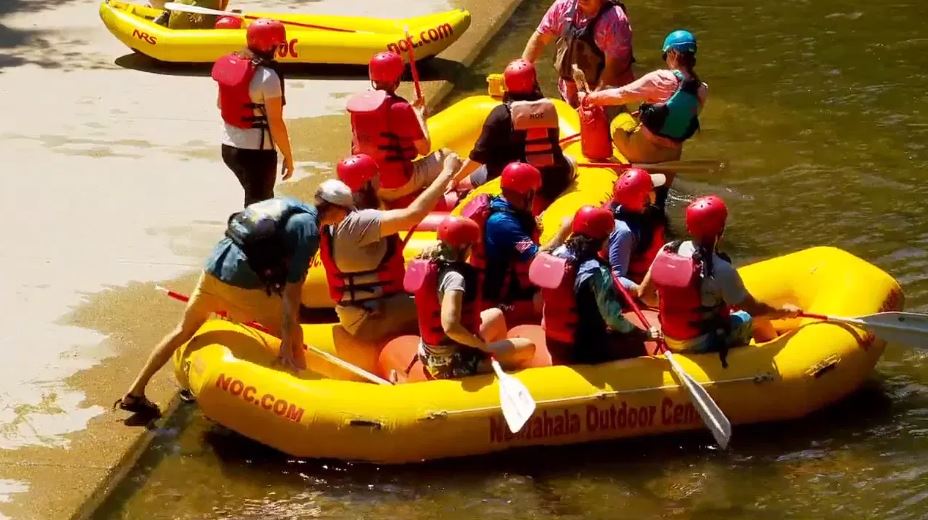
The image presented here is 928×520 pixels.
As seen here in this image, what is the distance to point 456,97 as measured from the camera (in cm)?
1242

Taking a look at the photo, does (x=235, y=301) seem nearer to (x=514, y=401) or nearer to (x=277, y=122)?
(x=514, y=401)

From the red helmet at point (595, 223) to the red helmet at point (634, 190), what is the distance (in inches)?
36.3

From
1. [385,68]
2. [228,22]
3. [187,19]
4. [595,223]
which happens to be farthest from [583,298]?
[187,19]

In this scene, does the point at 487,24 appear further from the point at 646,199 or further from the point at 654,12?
the point at 646,199

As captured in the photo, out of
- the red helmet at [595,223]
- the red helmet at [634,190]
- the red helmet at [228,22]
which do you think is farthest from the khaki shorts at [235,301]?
the red helmet at [228,22]

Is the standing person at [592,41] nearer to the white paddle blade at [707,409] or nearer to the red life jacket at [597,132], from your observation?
the red life jacket at [597,132]

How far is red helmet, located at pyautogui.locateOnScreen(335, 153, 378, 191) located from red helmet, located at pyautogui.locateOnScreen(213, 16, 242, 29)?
598 cm

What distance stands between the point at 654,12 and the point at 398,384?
30.9 feet

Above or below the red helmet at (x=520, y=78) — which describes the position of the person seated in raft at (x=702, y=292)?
below

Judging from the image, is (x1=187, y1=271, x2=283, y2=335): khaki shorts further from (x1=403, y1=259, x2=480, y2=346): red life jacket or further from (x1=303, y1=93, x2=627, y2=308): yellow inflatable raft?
(x1=303, y1=93, x2=627, y2=308): yellow inflatable raft

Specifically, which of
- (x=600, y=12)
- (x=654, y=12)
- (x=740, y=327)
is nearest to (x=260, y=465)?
(x=740, y=327)

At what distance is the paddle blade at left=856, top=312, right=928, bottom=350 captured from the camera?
6.84 m

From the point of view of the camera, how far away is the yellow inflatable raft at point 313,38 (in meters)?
12.5

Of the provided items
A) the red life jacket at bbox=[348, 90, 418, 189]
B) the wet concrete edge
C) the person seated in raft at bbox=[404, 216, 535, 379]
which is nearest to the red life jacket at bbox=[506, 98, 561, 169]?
the red life jacket at bbox=[348, 90, 418, 189]
